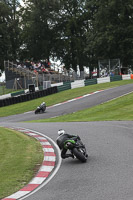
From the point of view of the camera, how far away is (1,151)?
11289mm

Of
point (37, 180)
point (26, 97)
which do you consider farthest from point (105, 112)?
point (37, 180)

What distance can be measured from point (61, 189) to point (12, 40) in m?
67.0

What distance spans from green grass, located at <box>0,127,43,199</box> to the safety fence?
→ 19848 mm

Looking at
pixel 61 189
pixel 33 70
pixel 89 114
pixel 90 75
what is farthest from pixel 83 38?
pixel 61 189

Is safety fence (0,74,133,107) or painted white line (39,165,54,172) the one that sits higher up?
safety fence (0,74,133,107)

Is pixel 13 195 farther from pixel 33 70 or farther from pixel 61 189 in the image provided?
pixel 33 70

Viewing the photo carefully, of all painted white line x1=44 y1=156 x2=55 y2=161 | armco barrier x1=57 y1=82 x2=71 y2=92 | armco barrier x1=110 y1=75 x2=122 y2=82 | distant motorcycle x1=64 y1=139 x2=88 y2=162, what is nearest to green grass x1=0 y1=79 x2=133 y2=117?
armco barrier x1=57 y1=82 x2=71 y2=92

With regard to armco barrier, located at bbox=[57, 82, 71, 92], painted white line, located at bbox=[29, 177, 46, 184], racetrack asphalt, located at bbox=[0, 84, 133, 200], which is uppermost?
armco barrier, located at bbox=[57, 82, 71, 92]

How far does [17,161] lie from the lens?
9.77 m

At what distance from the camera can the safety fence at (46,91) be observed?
34175mm

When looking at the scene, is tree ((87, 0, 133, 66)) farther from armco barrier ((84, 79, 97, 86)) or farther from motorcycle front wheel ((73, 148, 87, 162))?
motorcycle front wheel ((73, 148, 87, 162))

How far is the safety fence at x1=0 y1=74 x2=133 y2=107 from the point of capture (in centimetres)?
3417

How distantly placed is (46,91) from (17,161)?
2715 centimetres

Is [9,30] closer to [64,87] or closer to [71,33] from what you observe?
[71,33]
